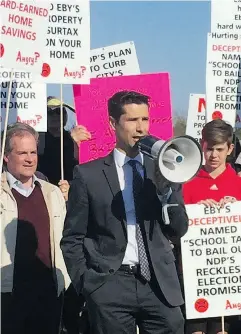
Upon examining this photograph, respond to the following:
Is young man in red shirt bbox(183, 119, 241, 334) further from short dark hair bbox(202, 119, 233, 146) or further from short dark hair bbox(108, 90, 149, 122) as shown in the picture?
short dark hair bbox(108, 90, 149, 122)

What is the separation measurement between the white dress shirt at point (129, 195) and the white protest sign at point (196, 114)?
15.0 feet

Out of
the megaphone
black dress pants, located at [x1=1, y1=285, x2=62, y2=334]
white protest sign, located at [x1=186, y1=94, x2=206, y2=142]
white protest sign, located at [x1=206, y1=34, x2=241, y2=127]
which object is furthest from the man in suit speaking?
white protest sign, located at [x1=186, y1=94, x2=206, y2=142]

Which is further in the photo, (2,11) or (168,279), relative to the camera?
(2,11)

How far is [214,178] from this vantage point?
5.44m

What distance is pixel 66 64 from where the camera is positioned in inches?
266

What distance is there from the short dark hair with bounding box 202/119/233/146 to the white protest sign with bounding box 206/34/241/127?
1.70m

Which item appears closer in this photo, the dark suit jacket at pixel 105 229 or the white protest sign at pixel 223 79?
the dark suit jacket at pixel 105 229

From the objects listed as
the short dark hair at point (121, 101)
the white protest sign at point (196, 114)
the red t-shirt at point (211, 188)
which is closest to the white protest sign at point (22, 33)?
the short dark hair at point (121, 101)

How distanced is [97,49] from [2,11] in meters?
2.84

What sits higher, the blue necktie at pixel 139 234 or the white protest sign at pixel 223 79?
the white protest sign at pixel 223 79

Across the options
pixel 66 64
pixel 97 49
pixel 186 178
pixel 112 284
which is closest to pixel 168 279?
Result: pixel 112 284

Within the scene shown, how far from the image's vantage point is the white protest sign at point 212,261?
206 inches

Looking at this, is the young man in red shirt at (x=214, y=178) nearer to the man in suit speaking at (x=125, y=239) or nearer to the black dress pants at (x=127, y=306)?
the man in suit speaking at (x=125, y=239)

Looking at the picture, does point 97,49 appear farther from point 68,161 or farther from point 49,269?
point 49,269
